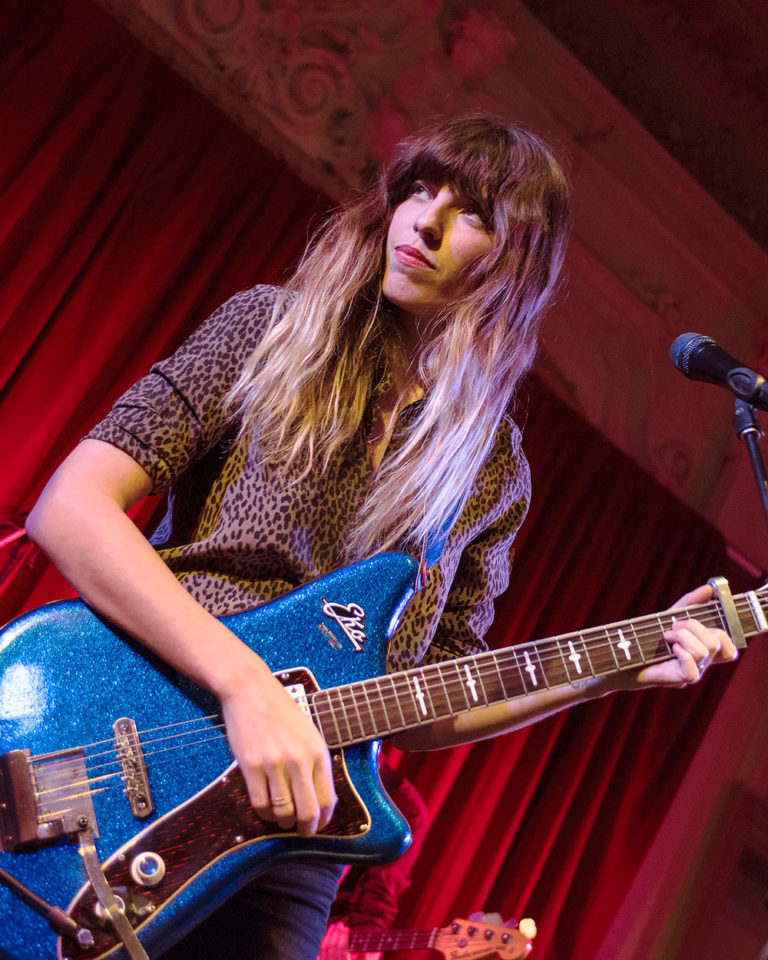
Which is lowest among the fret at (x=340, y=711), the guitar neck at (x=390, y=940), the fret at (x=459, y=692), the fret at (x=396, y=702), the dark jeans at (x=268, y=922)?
the guitar neck at (x=390, y=940)

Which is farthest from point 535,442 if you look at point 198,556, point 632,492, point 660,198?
point 198,556

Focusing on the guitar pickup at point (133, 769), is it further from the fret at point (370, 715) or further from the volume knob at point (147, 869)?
the fret at point (370, 715)

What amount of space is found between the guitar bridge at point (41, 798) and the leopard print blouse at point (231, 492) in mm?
305

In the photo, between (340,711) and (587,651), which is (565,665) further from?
(340,711)

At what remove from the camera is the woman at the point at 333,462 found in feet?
3.91

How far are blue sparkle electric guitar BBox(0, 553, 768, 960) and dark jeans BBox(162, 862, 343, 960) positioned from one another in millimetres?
112

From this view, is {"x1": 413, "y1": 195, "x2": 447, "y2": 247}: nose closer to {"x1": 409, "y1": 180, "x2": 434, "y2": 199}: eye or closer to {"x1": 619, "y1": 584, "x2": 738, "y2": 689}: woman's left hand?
{"x1": 409, "y1": 180, "x2": 434, "y2": 199}: eye

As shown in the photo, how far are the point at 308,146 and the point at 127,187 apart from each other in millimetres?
999

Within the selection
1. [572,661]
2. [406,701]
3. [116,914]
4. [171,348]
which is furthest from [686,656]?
[171,348]

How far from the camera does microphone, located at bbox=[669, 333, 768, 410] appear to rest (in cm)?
152

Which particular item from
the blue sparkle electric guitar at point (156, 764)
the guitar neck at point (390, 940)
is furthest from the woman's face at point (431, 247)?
the guitar neck at point (390, 940)

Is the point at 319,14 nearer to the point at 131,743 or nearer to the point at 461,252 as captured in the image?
the point at 461,252

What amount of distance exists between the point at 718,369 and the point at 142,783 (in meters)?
1.22

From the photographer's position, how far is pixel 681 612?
1.66m
